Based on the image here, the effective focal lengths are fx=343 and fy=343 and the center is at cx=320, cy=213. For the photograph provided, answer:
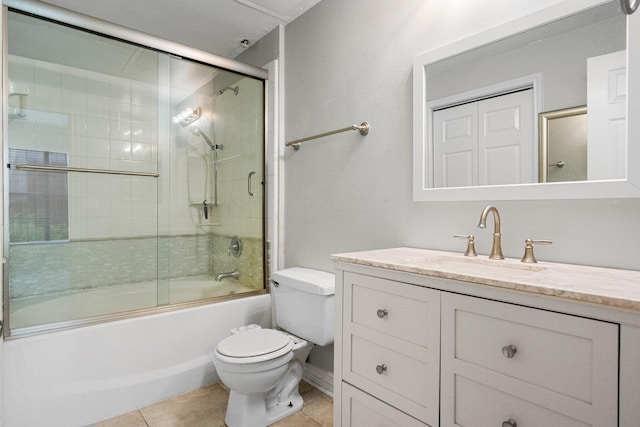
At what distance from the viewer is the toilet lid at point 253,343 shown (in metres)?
1.57

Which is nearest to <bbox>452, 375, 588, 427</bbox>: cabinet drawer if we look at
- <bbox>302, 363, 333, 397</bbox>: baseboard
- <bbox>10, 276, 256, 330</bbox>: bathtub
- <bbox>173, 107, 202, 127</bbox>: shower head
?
<bbox>302, 363, 333, 397</bbox>: baseboard

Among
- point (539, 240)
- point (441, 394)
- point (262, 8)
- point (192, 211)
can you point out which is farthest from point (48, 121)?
point (539, 240)

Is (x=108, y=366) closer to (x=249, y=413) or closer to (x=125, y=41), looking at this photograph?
(x=249, y=413)

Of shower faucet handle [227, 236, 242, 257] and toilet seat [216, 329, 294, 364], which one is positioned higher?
shower faucet handle [227, 236, 242, 257]

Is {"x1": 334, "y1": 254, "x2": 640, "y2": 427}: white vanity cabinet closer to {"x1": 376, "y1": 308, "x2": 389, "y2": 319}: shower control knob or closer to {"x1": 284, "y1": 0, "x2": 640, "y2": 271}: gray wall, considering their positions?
{"x1": 376, "y1": 308, "x2": 389, "y2": 319}: shower control knob

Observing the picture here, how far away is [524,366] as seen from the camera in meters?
0.83

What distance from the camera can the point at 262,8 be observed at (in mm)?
2154

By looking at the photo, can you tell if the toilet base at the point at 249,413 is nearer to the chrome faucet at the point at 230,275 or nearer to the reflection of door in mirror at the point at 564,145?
the chrome faucet at the point at 230,275

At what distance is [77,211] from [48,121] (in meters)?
0.52

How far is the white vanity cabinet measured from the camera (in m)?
0.72

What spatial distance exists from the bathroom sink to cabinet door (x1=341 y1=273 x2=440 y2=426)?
0.46ft

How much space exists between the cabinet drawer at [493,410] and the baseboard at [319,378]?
1.12 meters

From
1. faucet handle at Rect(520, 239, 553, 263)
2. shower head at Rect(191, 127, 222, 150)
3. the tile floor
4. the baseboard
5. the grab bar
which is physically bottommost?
the tile floor

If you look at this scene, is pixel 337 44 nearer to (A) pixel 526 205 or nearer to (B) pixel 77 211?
(A) pixel 526 205
